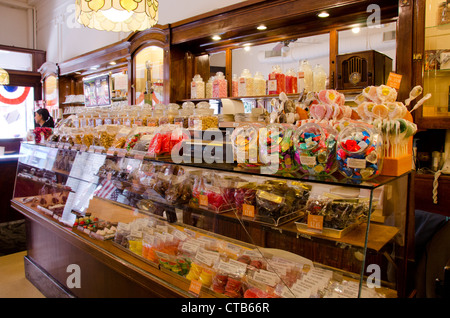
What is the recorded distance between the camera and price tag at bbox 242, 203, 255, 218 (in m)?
1.48

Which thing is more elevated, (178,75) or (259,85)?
(178,75)

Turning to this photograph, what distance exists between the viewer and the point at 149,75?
15.0 feet

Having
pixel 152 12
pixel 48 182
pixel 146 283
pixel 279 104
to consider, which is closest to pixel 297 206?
pixel 279 104

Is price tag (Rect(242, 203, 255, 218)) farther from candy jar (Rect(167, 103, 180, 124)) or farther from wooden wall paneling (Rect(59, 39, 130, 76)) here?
wooden wall paneling (Rect(59, 39, 130, 76))

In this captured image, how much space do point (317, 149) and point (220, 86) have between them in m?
2.76

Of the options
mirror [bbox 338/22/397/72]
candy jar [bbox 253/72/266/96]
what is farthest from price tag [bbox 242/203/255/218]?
candy jar [bbox 253/72/266/96]

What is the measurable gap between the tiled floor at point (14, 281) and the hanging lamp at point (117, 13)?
2.27 metres

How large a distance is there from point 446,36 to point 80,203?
3.03 m

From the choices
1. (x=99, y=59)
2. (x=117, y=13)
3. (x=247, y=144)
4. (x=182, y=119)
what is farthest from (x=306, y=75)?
(x=99, y=59)

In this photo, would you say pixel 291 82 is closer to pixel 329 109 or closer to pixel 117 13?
pixel 117 13

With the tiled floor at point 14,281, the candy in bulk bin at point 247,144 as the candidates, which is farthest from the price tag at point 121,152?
the tiled floor at point 14,281
